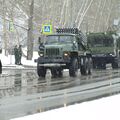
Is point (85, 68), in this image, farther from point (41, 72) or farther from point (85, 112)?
point (85, 112)

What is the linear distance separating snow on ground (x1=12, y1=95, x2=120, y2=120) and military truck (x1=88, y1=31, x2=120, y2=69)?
25.9 m

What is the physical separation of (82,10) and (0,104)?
40.9 m

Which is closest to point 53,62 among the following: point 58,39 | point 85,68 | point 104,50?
point 58,39

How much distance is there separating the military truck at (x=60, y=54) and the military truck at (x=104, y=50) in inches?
425

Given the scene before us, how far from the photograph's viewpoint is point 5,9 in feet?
150

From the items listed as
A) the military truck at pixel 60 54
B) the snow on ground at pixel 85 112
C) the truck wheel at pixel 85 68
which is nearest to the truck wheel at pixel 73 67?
the military truck at pixel 60 54

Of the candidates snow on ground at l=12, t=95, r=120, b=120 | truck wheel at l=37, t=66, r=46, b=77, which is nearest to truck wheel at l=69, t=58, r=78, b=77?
truck wheel at l=37, t=66, r=46, b=77

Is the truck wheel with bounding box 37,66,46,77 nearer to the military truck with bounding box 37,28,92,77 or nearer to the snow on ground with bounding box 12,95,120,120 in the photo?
the military truck with bounding box 37,28,92,77

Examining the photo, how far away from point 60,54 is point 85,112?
14.6m

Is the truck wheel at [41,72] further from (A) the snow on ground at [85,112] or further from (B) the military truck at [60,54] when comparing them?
(A) the snow on ground at [85,112]

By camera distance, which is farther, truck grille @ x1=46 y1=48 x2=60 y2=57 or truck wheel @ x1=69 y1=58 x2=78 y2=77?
truck wheel @ x1=69 y1=58 x2=78 y2=77

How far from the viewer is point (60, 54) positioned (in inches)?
1015

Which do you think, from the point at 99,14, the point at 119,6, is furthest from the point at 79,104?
the point at 119,6

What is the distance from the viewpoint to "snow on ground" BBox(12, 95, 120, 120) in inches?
414
